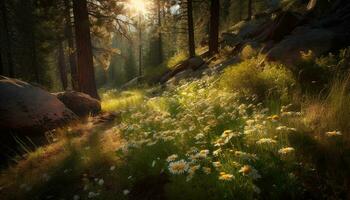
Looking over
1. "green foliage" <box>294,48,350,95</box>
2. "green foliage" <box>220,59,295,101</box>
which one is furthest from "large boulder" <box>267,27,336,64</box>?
"green foliage" <box>294,48,350,95</box>

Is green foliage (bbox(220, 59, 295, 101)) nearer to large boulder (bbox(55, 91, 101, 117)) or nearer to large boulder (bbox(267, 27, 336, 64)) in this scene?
large boulder (bbox(267, 27, 336, 64))

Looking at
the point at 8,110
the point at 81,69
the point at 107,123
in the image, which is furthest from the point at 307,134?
the point at 81,69

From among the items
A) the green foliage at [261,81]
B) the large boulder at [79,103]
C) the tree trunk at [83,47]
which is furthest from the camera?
the tree trunk at [83,47]

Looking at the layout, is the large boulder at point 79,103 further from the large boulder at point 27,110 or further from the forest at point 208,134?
the large boulder at point 27,110

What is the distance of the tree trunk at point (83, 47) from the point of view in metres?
12.5

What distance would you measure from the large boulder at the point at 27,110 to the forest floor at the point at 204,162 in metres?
1.46

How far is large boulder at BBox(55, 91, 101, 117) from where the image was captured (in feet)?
35.4

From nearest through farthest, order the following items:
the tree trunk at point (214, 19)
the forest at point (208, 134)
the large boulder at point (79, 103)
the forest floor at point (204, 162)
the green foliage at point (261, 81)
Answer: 1. the forest floor at point (204, 162)
2. the forest at point (208, 134)
3. the green foliage at point (261, 81)
4. the large boulder at point (79, 103)
5. the tree trunk at point (214, 19)

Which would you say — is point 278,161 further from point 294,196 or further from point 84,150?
point 84,150

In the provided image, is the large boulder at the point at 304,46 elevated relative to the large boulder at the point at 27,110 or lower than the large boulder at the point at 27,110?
elevated

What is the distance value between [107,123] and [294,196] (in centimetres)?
702

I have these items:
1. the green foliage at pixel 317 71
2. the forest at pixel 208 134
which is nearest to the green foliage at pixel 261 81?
the forest at pixel 208 134

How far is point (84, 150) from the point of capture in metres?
6.24

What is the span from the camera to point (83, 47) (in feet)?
42.0
